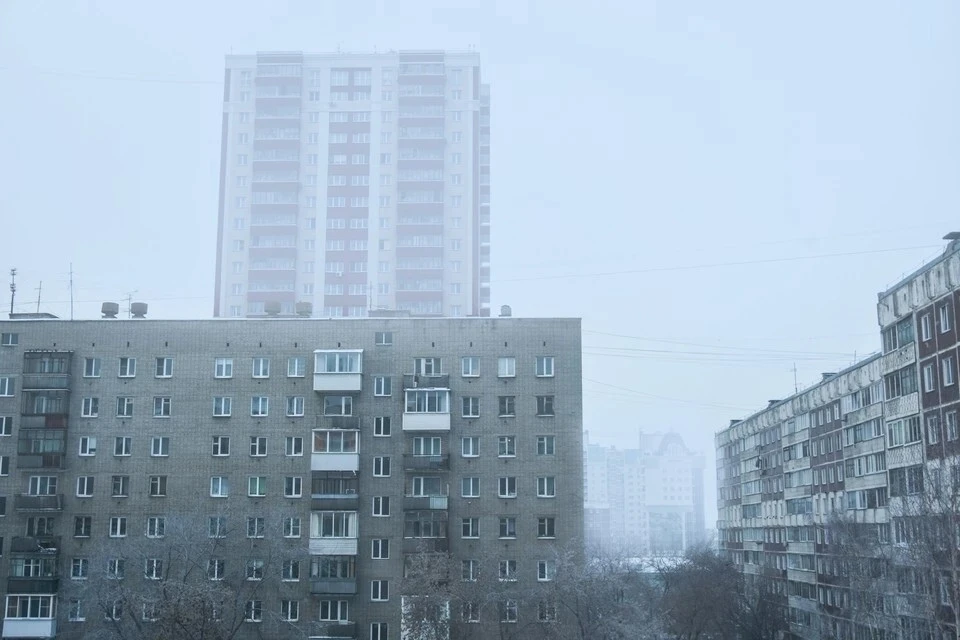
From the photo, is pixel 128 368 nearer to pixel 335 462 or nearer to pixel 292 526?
pixel 292 526

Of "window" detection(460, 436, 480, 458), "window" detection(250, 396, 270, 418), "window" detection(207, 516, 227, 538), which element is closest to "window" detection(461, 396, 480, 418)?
"window" detection(460, 436, 480, 458)

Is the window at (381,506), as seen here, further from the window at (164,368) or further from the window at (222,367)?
the window at (164,368)

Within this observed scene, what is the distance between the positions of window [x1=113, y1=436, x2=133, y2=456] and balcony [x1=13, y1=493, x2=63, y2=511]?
4761 millimetres

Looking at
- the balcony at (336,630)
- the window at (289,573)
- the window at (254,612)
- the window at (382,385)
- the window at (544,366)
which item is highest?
the window at (544,366)

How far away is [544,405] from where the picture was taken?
72375 millimetres

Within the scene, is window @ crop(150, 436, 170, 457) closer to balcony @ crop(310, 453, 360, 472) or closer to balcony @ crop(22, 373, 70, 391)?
balcony @ crop(22, 373, 70, 391)

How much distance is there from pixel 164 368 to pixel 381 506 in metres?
17.6

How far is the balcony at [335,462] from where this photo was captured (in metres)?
70.6

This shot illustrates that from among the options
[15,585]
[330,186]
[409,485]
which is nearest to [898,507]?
[409,485]

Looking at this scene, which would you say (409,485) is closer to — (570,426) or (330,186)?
(570,426)

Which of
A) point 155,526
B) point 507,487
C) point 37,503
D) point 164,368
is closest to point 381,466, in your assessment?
point 507,487

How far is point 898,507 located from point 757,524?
53.2 metres

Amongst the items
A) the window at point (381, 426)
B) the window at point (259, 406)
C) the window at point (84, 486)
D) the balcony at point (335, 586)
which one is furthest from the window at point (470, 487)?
the window at point (84, 486)

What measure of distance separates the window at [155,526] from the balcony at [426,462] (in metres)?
16.3
